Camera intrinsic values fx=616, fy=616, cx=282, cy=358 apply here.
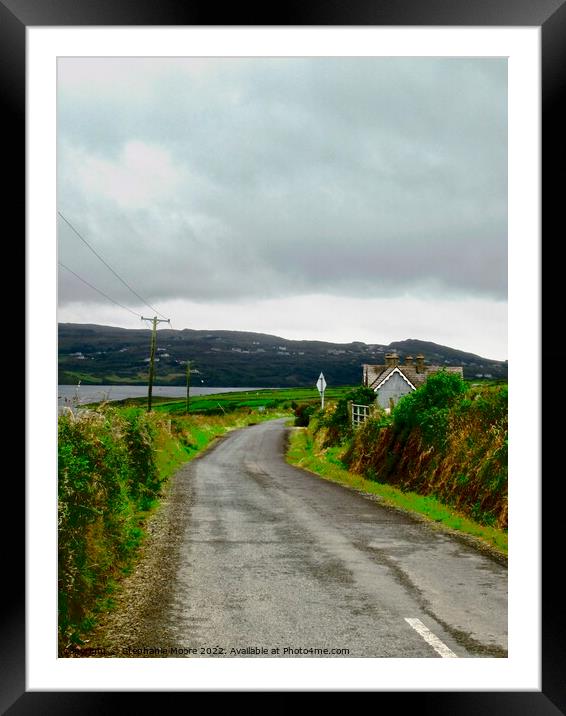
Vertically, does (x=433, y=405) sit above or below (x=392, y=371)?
below

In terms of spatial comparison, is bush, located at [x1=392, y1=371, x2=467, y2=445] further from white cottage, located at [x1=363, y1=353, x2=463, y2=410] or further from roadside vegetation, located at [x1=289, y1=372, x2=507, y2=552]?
white cottage, located at [x1=363, y1=353, x2=463, y2=410]

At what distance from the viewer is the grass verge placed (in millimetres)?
10320

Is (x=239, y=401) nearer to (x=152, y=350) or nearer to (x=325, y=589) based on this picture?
(x=152, y=350)

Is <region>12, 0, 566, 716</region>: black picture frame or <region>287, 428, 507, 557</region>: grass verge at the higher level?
<region>12, 0, 566, 716</region>: black picture frame

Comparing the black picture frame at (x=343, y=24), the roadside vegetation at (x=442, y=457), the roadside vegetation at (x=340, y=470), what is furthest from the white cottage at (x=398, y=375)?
the black picture frame at (x=343, y=24)

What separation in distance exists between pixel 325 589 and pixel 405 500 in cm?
854

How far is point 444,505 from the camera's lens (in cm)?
1348

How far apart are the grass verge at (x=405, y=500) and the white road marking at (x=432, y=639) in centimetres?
362

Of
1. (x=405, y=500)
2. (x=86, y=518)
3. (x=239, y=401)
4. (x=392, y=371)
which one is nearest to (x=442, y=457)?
(x=405, y=500)

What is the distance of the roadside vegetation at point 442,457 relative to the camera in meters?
11.7

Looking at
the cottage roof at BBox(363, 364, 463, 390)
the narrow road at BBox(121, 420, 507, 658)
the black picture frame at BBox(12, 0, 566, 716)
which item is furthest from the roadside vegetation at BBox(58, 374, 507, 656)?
the cottage roof at BBox(363, 364, 463, 390)

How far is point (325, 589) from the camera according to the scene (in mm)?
7145
